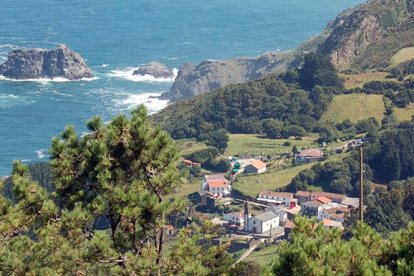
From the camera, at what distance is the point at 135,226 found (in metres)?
16.6

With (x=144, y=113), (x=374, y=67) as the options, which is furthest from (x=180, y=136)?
(x=144, y=113)

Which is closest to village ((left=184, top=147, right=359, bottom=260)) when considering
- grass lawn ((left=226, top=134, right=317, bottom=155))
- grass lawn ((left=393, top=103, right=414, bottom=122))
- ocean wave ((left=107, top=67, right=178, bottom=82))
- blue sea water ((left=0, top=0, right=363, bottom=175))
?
grass lawn ((left=226, top=134, right=317, bottom=155))

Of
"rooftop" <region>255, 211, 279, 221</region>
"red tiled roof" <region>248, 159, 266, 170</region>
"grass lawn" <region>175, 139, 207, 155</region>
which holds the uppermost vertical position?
"grass lawn" <region>175, 139, 207, 155</region>

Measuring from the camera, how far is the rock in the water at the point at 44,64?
12781 cm

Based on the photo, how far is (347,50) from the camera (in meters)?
130

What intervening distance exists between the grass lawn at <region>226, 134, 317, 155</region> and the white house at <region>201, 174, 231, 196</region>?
11.5 meters

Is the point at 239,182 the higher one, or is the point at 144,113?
the point at 144,113

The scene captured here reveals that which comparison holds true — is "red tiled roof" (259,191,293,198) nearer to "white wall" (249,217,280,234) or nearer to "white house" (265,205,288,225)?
"white house" (265,205,288,225)

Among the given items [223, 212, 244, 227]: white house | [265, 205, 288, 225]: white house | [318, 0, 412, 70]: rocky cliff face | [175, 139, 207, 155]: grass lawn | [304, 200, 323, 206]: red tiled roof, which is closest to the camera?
[223, 212, 244, 227]: white house

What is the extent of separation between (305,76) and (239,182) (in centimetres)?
3544

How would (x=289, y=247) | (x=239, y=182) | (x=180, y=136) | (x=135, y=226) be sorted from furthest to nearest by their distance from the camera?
(x=180, y=136) → (x=239, y=182) → (x=135, y=226) → (x=289, y=247)

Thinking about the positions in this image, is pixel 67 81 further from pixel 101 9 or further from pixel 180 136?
pixel 101 9

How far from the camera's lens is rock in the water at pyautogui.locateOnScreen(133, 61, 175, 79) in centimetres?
12975

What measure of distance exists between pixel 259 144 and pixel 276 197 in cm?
1927
